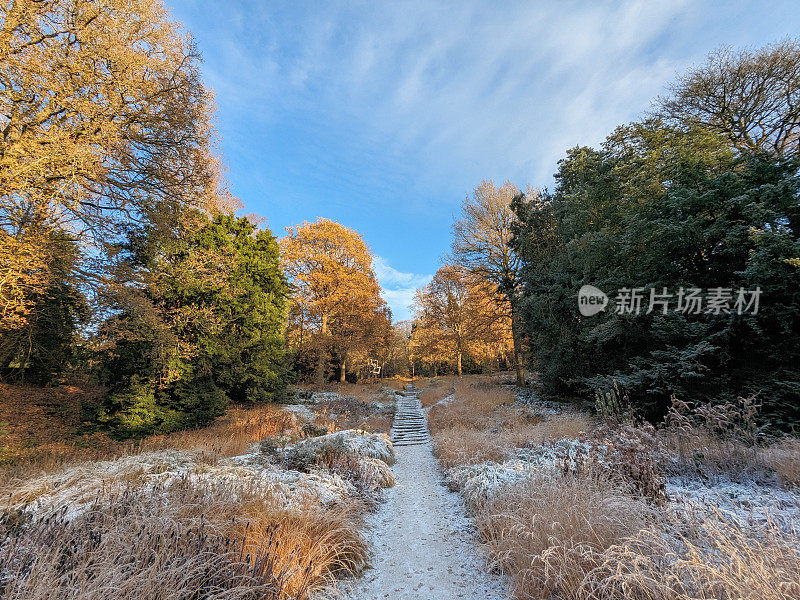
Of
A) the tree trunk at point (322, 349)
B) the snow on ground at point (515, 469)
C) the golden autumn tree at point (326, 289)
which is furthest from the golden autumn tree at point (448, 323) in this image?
the snow on ground at point (515, 469)

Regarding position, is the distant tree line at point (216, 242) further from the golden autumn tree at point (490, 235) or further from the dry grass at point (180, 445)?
the golden autumn tree at point (490, 235)

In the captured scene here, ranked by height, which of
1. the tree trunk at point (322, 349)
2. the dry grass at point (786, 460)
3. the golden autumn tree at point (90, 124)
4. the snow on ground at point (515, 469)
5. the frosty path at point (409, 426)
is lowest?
the frosty path at point (409, 426)

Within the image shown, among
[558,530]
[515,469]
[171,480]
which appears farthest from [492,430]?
[171,480]

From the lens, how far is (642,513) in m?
2.79

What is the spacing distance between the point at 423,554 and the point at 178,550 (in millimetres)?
2363

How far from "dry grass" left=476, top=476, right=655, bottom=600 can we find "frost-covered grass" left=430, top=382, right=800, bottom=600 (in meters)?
0.01

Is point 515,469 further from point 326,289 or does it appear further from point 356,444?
point 326,289

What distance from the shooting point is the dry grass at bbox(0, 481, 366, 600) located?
5.81 feet

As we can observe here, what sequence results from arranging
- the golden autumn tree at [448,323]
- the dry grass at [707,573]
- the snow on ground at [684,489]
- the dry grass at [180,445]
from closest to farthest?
the dry grass at [707,573] → the snow on ground at [684,489] → the dry grass at [180,445] → the golden autumn tree at [448,323]

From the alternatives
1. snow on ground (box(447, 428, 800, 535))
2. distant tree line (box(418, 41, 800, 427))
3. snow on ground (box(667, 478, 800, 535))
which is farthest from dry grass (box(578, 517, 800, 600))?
distant tree line (box(418, 41, 800, 427))

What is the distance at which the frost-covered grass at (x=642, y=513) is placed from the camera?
190 centimetres

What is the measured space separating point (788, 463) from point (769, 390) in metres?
3.01

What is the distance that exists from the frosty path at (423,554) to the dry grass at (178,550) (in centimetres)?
30

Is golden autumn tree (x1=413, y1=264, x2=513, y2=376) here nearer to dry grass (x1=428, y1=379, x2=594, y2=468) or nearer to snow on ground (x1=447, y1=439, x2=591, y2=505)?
dry grass (x1=428, y1=379, x2=594, y2=468)
